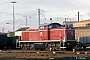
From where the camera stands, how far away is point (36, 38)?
40.5m

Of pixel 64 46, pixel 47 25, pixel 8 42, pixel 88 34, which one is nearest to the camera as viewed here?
pixel 64 46

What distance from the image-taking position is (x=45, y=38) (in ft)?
127

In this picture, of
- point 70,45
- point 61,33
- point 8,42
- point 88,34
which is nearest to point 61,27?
point 61,33

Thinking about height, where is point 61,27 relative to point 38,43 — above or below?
above

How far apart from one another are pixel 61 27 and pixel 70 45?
3.18 m

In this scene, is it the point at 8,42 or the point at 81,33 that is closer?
the point at 8,42

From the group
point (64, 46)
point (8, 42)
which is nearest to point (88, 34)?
point (8, 42)

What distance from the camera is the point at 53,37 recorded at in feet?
124

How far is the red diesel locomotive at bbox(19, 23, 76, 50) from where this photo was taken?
35.7 metres

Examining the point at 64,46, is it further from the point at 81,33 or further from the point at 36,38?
the point at 81,33

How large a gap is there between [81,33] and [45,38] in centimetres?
2105

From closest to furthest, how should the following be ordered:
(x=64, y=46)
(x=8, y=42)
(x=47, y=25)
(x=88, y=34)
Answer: (x=64, y=46)
(x=47, y=25)
(x=8, y=42)
(x=88, y=34)

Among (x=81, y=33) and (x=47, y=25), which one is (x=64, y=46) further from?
(x=81, y=33)

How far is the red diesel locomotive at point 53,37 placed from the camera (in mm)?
35688
